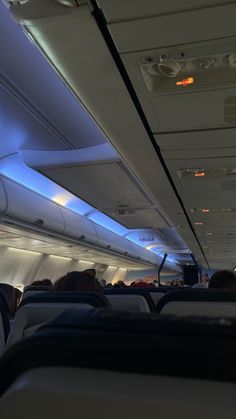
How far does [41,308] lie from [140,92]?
1.54 meters

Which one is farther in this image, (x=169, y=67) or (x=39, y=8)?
(x=169, y=67)

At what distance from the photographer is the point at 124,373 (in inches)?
26.5

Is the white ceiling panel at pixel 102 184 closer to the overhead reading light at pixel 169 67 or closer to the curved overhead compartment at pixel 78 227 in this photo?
the curved overhead compartment at pixel 78 227

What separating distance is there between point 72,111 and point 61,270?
399 inches

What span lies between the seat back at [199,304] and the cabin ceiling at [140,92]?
1.36 m

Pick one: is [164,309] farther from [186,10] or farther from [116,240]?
[116,240]

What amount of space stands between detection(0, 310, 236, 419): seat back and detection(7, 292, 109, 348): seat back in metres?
1.41

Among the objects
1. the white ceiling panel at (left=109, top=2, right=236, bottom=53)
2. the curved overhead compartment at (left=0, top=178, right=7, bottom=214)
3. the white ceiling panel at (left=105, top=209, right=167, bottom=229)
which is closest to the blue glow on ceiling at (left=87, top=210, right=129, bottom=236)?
the white ceiling panel at (left=105, top=209, right=167, bottom=229)

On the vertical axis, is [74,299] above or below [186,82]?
below

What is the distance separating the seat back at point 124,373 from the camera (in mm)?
630

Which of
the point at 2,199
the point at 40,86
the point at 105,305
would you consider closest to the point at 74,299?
the point at 105,305

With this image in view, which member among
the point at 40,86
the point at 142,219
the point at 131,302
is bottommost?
the point at 131,302

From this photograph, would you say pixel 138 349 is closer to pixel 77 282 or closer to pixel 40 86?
pixel 77 282

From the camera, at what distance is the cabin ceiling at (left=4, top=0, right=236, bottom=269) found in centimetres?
191
